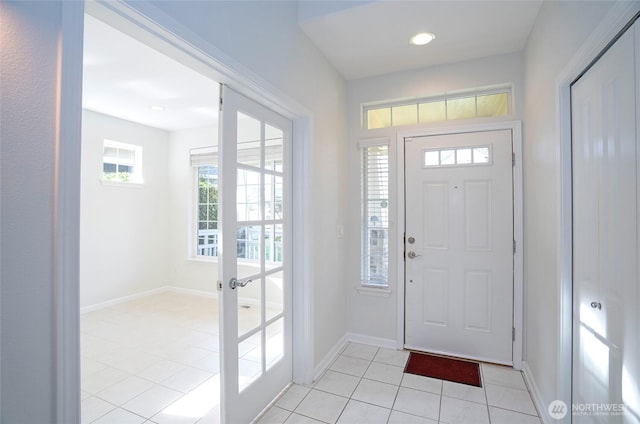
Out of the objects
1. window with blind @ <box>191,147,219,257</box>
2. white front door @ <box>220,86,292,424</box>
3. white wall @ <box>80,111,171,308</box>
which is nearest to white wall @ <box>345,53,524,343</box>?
white front door @ <box>220,86,292,424</box>

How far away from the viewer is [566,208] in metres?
1.62

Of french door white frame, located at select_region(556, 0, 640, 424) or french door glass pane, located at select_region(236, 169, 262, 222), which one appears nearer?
french door white frame, located at select_region(556, 0, 640, 424)

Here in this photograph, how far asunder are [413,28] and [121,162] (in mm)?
4242

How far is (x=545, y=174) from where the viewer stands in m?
1.94

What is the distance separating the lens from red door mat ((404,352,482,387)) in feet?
7.85

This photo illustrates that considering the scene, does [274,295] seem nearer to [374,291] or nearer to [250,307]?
[250,307]

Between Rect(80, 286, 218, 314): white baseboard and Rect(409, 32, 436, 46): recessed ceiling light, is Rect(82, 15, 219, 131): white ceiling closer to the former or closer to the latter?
Rect(409, 32, 436, 46): recessed ceiling light

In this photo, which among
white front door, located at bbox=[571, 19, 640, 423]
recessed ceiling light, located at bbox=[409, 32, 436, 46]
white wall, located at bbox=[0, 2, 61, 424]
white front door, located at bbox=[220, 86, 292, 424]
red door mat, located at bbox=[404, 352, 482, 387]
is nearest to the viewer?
white wall, located at bbox=[0, 2, 61, 424]

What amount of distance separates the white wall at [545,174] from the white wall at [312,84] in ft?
5.03

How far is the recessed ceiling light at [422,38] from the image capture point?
90.0 inches

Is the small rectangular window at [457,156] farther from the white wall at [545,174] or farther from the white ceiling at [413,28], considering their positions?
the white ceiling at [413,28]

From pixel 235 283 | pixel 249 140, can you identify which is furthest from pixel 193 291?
pixel 249 140

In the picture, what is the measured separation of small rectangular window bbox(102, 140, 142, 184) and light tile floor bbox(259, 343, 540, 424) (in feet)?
12.7

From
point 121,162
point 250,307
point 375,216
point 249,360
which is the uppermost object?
point 121,162
